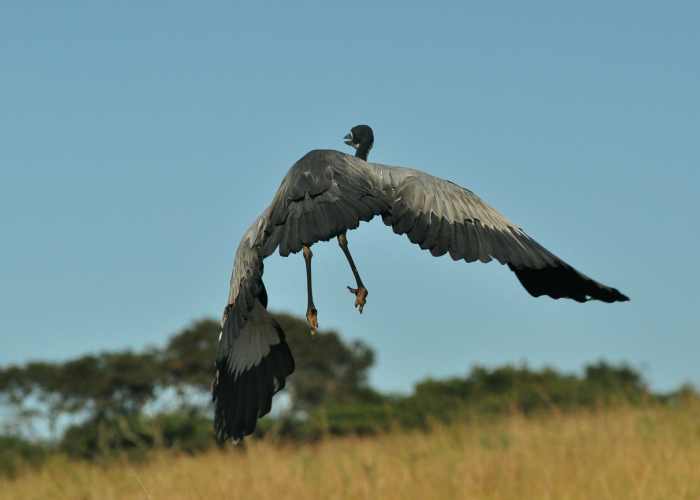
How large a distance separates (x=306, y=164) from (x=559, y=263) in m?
1.42

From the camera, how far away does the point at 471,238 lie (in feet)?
17.2

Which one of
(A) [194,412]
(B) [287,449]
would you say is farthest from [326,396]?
(B) [287,449]

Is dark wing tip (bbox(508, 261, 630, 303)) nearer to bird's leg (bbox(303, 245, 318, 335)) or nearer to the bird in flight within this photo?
the bird in flight

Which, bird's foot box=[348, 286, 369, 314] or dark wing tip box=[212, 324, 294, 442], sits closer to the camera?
bird's foot box=[348, 286, 369, 314]

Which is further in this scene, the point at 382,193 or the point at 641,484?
the point at 641,484

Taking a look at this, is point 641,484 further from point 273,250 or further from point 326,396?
point 326,396

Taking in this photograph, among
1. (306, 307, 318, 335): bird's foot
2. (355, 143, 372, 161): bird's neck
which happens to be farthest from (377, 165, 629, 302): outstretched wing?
(306, 307, 318, 335): bird's foot

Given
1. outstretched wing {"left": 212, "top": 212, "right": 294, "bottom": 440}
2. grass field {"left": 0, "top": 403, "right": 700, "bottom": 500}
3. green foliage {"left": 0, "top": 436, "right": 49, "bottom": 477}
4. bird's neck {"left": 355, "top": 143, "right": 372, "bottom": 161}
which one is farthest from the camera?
green foliage {"left": 0, "top": 436, "right": 49, "bottom": 477}

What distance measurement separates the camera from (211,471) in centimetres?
1525

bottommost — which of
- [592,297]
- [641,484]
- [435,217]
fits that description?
[641,484]

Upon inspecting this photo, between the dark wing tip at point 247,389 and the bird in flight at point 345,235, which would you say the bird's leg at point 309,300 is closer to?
the bird in flight at point 345,235

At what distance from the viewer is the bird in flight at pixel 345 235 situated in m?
4.85

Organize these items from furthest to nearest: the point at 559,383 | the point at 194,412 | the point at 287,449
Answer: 1. the point at 194,412
2. the point at 559,383
3. the point at 287,449

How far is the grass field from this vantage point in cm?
1216
